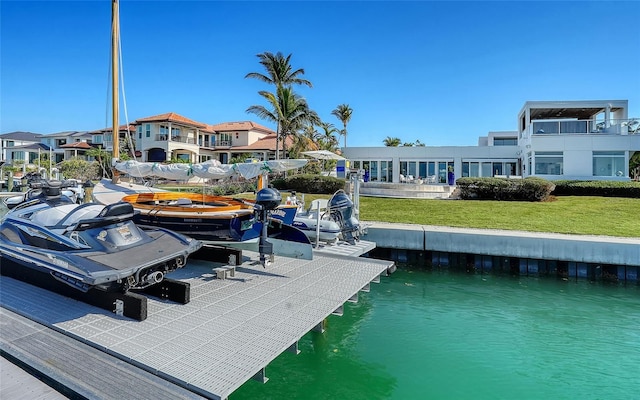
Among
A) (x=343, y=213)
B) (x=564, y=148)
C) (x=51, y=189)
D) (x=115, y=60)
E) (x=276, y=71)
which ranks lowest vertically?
(x=343, y=213)

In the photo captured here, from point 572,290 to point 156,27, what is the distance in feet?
50.6

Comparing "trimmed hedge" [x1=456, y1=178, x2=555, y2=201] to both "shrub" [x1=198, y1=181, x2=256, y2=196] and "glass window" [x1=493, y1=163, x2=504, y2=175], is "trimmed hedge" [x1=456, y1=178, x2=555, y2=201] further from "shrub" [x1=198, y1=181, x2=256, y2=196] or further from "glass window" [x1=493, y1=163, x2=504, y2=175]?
"shrub" [x1=198, y1=181, x2=256, y2=196]

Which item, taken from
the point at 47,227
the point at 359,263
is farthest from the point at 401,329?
the point at 47,227

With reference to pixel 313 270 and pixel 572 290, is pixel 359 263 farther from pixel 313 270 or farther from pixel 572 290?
pixel 572 290

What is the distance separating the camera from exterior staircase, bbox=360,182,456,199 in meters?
20.5

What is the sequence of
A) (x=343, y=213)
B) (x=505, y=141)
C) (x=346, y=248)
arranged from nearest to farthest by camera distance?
(x=346, y=248)
(x=343, y=213)
(x=505, y=141)

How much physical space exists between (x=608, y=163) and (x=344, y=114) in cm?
3111

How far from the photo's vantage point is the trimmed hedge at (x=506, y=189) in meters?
17.8

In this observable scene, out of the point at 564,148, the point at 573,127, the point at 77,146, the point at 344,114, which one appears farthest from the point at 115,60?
the point at 77,146

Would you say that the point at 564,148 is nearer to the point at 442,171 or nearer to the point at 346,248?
the point at 442,171

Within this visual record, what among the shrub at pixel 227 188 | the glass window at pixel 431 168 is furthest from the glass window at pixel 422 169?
the shrub at pixel 227 188

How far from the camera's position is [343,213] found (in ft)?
32.4

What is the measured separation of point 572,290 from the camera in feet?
31.3

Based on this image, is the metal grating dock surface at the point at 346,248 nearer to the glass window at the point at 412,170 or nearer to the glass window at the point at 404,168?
the glass window at the point at 412,170
